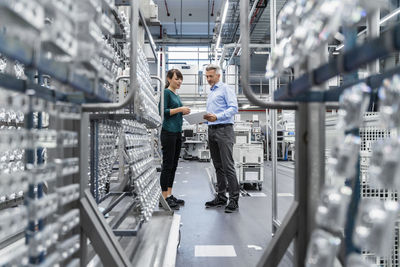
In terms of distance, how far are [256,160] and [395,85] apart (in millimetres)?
3424

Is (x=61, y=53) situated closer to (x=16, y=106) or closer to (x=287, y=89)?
(x=16, y=106)

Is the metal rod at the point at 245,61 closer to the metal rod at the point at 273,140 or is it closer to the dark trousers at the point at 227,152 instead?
→ the metal rod at the point at 273,140

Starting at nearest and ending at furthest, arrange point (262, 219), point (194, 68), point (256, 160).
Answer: point (262, 219) → point (256, 160) → point (194, 68)

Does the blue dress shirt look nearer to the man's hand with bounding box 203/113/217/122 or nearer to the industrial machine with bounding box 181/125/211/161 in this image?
the man's hand with bounding box 203/113/217/122

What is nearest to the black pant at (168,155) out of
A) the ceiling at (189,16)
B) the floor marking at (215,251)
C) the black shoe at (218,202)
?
the black shoe at (218,202)

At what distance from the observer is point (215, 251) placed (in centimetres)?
177

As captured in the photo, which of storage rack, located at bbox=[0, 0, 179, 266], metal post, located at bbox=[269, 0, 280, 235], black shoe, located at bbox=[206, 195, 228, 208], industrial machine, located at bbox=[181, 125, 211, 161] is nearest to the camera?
storage rack, located at bbox=[0, 0, 179, 266]

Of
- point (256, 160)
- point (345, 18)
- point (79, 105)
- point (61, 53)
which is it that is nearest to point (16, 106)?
point (61, 53)

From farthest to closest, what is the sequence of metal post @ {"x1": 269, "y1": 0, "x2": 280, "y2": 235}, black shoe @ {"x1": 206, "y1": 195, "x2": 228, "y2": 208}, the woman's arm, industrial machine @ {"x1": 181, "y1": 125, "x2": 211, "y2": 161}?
industrial machine @ {"x1": 181, "y1": 125, "x2": 211, "y2": 161}
black shoe @ {"x1": 206, "y1": 195, "x2": 228, "y2": 208}
the woman's arm
metal post @ {"x1": 269, "y1": 0, "x2": 280, "y2": 235}

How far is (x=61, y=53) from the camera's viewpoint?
50 centimetres

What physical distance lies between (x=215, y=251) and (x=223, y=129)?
116cm

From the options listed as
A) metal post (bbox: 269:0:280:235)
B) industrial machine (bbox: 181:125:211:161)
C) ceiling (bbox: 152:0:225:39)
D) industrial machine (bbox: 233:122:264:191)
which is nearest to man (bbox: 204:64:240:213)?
metal post (bbox: 269:0:280:235)

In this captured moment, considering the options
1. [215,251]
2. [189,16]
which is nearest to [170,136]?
[215,251]

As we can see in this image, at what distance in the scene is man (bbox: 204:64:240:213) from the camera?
8.50ft
